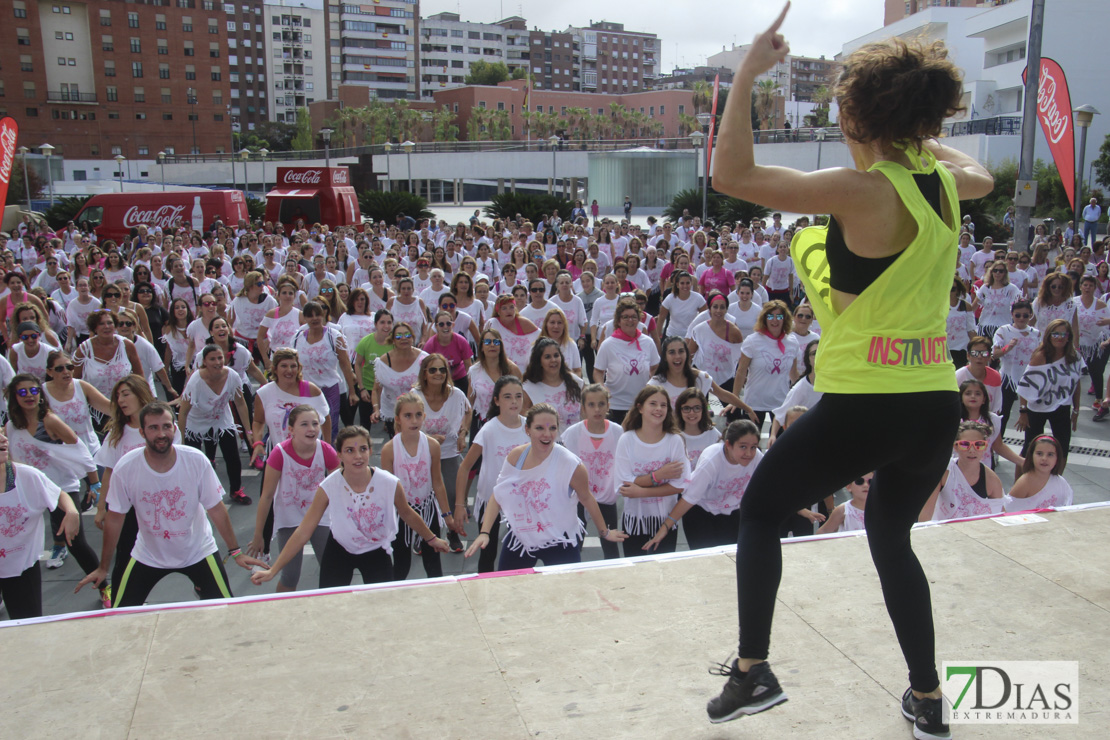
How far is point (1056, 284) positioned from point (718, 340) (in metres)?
4.04

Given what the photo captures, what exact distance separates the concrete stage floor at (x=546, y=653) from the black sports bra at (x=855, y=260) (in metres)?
1.31

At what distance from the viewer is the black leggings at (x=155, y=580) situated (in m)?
4.95

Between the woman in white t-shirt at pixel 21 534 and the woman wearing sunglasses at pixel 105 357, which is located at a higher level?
the woman wearing sunglasses at pixel 105 357

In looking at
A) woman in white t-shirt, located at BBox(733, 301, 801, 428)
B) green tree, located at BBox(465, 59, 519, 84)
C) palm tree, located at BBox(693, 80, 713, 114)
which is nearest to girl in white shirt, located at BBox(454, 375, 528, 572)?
woman in white t-shirt, located at BBox(733, 301, 801, 428)

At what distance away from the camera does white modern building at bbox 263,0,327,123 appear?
4909 inches

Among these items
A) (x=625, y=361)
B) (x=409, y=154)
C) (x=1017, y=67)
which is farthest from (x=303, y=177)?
(x=1017, y=67)

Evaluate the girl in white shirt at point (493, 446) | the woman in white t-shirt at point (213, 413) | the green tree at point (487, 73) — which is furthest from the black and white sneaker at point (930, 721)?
the green tree at point (487, 73)

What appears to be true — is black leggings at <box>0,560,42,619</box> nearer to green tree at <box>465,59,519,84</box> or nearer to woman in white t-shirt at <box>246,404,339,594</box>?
woman in white t-shirt at <box>246,404,339,594</box>

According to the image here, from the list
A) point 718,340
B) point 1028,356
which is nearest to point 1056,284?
point 1028,356

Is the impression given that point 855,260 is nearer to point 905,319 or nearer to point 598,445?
point 905,319

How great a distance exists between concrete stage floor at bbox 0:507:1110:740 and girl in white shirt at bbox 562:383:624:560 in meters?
2.32

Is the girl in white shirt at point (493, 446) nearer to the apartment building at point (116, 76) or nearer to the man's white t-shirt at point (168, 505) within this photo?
the man's white t-shirt at point (168, 505)

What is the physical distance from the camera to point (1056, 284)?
982cm

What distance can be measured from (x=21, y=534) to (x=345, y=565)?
5.88 feet
